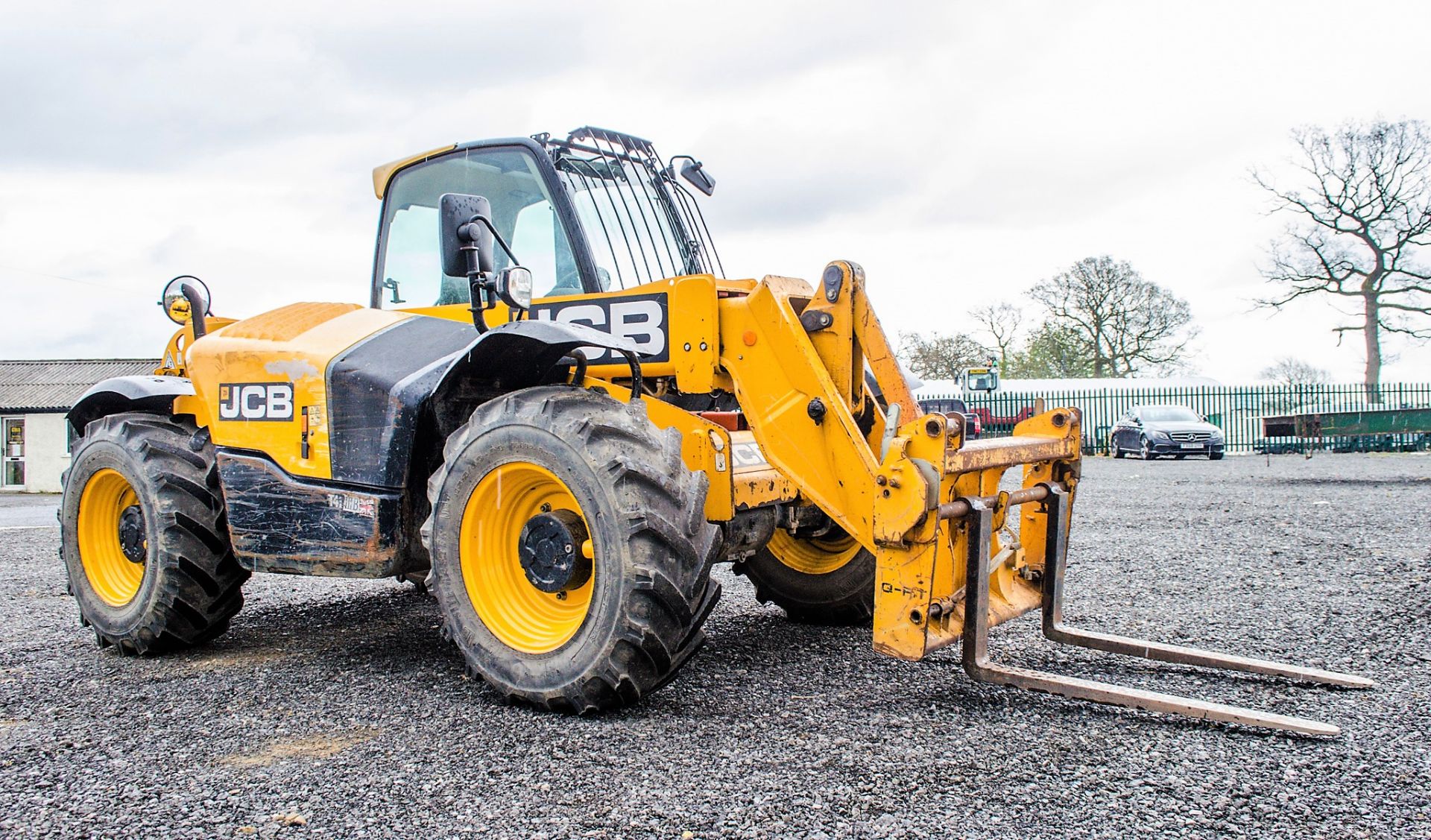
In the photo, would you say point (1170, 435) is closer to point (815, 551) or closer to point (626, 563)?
point (815, 551)

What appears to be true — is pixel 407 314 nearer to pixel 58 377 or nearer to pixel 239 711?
pixel 239 711

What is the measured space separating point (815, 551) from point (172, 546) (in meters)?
3.22

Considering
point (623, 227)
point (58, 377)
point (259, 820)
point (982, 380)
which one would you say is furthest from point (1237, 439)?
point (58, 377)

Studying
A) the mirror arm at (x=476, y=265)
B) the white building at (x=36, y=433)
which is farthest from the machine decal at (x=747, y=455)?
the white building at (x=36, y=433)

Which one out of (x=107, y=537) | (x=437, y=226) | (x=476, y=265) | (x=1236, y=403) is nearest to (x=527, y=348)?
(x=476, y=265)

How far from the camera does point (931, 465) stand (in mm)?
3795

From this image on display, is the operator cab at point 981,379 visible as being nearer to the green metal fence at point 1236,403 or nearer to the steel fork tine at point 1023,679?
the green metal fence at point 1236,403

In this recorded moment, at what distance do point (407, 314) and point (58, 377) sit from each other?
4458cm

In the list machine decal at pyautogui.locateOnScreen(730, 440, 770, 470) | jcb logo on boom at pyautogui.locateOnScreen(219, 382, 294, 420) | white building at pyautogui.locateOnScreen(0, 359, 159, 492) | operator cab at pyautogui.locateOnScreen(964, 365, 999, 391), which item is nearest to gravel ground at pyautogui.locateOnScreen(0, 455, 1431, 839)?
machine decal at pyautogui.locateOnScreen(730, 440, 770, 470)

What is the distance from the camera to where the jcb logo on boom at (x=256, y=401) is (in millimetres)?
4883

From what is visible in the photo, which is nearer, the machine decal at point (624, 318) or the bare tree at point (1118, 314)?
the machine decal at point (624, 318)

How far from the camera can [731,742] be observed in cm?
365

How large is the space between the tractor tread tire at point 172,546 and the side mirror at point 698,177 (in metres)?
2.87

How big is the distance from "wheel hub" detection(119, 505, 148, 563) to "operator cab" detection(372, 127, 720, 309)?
165cm
